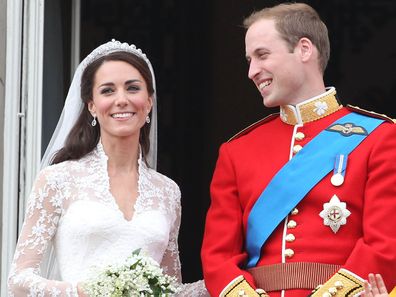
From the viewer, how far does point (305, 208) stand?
4.32 meters

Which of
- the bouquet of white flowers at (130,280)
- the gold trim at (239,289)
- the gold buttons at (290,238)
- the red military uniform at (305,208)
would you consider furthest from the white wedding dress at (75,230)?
the gold buttons at (290,238)

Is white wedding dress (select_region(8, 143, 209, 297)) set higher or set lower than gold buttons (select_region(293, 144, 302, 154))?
lower

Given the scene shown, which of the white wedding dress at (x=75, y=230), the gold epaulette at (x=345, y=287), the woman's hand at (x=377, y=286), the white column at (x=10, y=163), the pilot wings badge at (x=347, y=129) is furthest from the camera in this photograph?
the white column at (x=10, y=163)

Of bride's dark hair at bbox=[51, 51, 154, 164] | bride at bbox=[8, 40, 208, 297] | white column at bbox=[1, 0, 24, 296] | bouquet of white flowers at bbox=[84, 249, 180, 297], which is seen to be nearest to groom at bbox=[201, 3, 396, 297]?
bouquet of white flowers at bbox=[84, 249, 180, 297]

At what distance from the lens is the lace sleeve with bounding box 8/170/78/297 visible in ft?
14.5

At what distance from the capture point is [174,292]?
436cm

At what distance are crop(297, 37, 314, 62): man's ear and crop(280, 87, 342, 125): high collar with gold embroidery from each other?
14 centimetres

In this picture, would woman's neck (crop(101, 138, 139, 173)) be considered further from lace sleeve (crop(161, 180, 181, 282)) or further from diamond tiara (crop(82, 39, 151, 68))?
diamond tiara (crop(82, 39, 151, 68))

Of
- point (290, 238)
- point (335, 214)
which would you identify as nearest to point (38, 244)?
point (290, 238)

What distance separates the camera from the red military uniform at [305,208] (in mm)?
4164

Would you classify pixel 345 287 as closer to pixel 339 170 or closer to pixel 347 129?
pixel 339 170

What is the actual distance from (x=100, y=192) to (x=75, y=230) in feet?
0.60

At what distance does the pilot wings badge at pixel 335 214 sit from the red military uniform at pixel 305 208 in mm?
14

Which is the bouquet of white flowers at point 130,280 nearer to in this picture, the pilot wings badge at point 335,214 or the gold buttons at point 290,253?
the gold buttons at point 290,253
